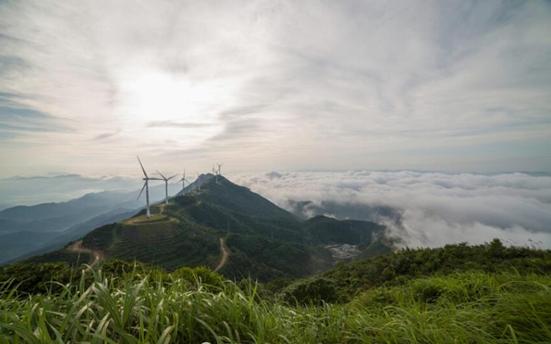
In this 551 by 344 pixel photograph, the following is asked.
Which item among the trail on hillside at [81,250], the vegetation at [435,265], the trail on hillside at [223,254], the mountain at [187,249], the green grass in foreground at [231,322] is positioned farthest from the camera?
the trail on hillside at [223,254]

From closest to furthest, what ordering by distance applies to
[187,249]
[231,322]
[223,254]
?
[231,322] → [187,249] → [223,254]

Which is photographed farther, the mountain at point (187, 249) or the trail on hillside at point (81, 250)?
the mountain at point (187, 249)

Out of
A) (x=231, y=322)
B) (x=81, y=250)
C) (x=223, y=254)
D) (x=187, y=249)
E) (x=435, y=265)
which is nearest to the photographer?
(x=231, y=322)

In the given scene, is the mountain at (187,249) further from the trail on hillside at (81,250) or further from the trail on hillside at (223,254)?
the trail on hillside at (223,254)

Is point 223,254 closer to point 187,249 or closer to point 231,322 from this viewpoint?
point 187,249

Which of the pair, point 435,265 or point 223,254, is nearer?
point 435,265

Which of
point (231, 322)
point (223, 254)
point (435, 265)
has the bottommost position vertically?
point (223, 254)

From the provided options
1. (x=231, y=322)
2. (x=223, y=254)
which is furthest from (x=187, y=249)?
(x=231, y=322)

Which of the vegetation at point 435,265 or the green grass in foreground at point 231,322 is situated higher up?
the green grass in foreground at point 231,322

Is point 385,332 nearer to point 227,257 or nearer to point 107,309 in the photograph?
point 107,309

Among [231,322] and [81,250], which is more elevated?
[231,322]

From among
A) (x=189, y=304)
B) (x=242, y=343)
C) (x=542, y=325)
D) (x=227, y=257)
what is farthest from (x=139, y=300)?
(x=227, y=257)

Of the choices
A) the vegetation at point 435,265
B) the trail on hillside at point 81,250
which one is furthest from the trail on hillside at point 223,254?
the vegetation at point 435,265
